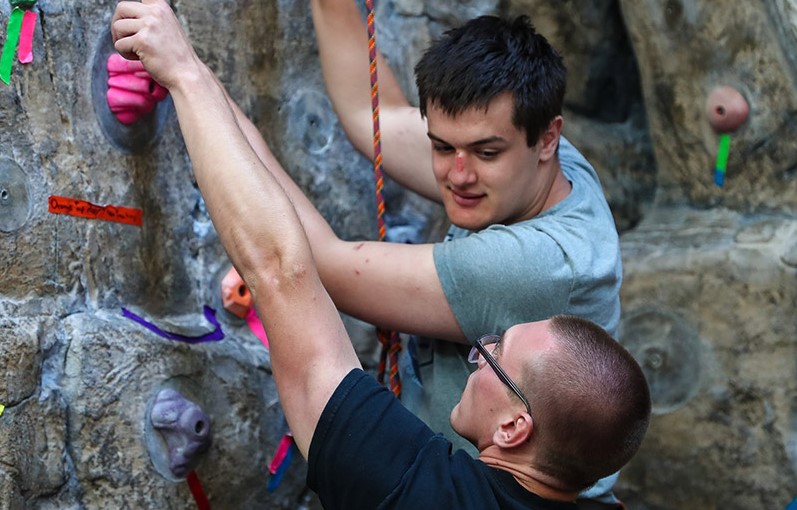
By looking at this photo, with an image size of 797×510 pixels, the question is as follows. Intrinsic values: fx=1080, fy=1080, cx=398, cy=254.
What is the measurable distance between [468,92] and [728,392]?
1486mm

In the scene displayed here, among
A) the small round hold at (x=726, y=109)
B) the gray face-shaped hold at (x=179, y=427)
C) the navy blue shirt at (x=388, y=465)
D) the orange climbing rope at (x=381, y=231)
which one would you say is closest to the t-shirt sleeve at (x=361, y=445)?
the navy blue shirt at (x=388, y=465)

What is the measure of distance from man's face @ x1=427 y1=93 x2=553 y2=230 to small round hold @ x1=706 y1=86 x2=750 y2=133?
1.15 meters

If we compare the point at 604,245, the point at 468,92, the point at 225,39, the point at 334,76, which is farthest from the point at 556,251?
the point at 225,39

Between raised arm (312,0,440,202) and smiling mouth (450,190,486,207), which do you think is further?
raised arm (312,0,440,202)

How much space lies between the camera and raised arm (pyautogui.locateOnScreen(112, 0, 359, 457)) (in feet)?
4.97

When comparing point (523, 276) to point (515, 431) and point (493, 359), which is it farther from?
point (515, 431)

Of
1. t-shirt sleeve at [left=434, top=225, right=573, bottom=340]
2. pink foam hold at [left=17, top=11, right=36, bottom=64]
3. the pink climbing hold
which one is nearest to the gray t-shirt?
t-shirt sleeve at [left=434, top=225, right=573, bottom=340]

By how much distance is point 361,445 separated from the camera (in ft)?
4.77

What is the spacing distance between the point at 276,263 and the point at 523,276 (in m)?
0.47

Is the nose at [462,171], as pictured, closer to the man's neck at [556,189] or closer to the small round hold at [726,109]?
the man's neck at [556,189]

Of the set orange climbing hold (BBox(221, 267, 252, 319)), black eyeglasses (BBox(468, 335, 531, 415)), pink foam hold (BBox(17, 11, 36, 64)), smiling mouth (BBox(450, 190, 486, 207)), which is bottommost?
orange climbing hold (BBox(221, 267, 252, 319))

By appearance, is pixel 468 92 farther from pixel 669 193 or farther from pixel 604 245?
pixel 669 193

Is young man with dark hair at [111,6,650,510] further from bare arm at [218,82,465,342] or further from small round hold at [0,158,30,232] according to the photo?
small round hold at [0,158,30,232]

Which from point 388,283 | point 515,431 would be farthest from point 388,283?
point 515,431
